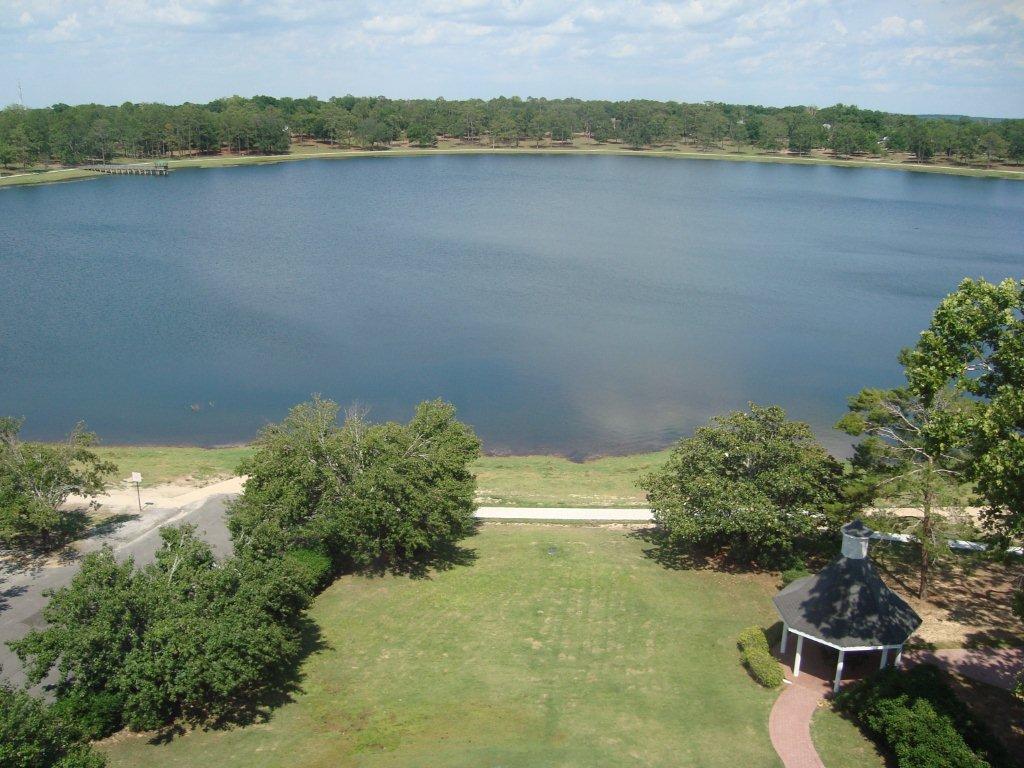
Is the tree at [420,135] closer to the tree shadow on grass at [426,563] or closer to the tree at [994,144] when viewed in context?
the tree at [994,144]

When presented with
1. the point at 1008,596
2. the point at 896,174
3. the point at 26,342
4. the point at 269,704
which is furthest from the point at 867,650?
the point at 896,174

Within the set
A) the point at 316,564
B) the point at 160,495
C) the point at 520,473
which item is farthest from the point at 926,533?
the point at 160,495

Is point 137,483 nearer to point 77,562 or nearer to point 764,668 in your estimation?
point 77,562

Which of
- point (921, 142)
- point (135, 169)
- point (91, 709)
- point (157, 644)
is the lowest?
point (91, 709)

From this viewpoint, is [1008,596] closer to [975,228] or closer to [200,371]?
[200,371]

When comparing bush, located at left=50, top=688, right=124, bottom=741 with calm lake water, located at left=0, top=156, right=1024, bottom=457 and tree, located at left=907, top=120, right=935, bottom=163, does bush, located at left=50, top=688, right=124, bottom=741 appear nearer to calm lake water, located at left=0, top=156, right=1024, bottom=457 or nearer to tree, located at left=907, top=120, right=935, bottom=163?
calm lake water, located at left=0, top=156, right=1024, bottom=457

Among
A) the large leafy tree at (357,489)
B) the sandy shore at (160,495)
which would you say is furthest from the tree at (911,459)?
the sandy shore at (160,495)

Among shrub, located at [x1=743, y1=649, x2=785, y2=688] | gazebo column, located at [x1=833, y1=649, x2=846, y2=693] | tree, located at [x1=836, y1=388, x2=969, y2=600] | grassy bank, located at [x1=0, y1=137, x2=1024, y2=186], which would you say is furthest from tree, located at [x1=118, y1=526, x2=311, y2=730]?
grassy bank, located at [x1=0, y1=137, x2=1024, y2=186]
